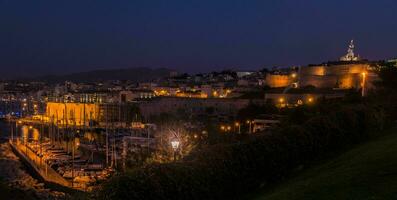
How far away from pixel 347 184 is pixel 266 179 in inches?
108

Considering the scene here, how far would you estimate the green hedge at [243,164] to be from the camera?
6.23m

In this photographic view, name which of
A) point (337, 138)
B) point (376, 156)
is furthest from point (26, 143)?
point (376, 156)

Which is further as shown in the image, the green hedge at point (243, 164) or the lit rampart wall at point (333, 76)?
the lit rampart wall at point (333, 76)

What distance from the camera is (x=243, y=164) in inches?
339

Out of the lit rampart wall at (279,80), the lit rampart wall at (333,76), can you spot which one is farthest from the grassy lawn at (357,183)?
the lit rampart wall at (279,80)

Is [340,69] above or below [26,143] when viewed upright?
above

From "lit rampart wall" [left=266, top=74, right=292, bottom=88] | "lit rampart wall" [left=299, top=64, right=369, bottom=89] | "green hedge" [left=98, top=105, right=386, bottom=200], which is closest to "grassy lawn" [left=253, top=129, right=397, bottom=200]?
"green hedge" [left=98, top=105, right=386, bottom=200]

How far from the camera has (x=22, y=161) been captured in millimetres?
33125

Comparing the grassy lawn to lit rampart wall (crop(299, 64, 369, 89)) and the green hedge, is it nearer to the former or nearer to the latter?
the green hedge

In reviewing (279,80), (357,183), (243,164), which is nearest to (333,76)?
(279,80)

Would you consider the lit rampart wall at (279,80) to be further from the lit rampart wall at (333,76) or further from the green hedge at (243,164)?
the green hedge at (243,164)

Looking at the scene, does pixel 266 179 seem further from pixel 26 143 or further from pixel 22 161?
pixel 26 143

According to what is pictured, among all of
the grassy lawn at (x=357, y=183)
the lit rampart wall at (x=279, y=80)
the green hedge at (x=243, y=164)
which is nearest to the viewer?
the grassy lawn at (x=357, y=183)

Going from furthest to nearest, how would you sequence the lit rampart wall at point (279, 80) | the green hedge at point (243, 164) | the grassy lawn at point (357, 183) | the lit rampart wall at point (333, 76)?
1. the lit rampart wall at point (279, 80)
2. the lit rampart wall at point (333, 76)
3. the green hedge at point (243, 164)
4. the grassy lawn at point (357, 183)
